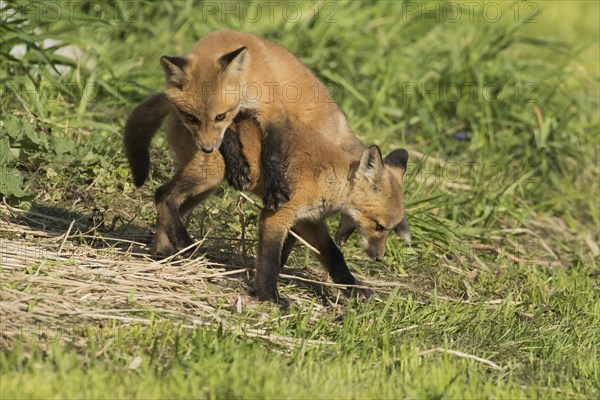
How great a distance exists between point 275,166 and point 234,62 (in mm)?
876

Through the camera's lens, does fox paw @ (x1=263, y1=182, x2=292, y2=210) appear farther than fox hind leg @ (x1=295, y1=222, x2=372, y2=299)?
No

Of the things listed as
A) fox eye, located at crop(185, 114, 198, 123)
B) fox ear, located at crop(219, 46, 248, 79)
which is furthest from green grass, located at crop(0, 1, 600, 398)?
fox ear, located at crop(219, 46, 248, 79)

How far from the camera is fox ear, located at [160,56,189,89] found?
6888 millimetres

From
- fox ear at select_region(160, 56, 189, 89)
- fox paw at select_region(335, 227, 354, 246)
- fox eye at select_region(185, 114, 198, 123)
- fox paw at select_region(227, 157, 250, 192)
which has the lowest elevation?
fox paw at select_region(335, 227, 354, 246)

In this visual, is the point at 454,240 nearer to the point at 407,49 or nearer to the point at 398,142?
the point at 398,142

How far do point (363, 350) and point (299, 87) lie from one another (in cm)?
248

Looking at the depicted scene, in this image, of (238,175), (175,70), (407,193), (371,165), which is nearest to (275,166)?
(238,175)

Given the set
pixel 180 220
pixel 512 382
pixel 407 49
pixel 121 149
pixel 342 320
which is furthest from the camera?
pixel 407 49

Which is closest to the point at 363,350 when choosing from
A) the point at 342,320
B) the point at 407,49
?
the point at 342,320

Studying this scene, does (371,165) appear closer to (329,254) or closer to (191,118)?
(329,254)

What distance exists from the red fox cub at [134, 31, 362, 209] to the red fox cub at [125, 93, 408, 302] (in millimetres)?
78

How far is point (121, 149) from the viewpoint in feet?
28.0

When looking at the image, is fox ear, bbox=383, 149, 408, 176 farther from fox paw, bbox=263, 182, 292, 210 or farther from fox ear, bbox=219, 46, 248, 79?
fox ear, bbox=219, 46, 248, 79

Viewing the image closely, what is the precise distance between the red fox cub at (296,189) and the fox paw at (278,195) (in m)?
0.04
